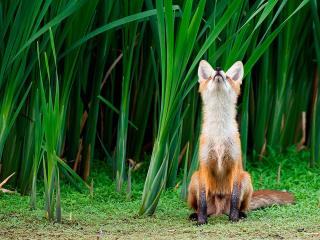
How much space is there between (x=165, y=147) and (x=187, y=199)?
0.51 m

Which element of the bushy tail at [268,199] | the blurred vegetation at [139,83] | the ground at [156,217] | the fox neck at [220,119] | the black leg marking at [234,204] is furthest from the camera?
the bushy tail at [268,199]

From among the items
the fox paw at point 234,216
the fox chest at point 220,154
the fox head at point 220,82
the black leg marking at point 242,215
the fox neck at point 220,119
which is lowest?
the black leg marking at point 242,215

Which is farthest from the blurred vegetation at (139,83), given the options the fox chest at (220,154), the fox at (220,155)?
the fox chest at (220,154)

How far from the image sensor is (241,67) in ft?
19.4

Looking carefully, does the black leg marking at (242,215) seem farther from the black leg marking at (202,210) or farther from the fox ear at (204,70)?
the fox ear at (204,70)

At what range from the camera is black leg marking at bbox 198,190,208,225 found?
18.8 ft

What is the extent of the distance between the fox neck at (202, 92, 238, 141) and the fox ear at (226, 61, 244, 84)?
0.50ft

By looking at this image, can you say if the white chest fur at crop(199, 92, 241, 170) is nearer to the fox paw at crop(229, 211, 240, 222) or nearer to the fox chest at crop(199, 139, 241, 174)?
the fox chest at crop(199, 139, 241, 174)

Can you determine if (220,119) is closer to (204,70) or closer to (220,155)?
(220,155)

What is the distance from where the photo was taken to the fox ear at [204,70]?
5914 millimetres

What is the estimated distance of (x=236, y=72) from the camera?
598 cm

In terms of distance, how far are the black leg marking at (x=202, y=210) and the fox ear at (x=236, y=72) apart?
808 millimetres

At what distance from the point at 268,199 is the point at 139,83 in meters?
1.62

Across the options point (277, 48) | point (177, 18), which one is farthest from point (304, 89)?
point (177, 18)
